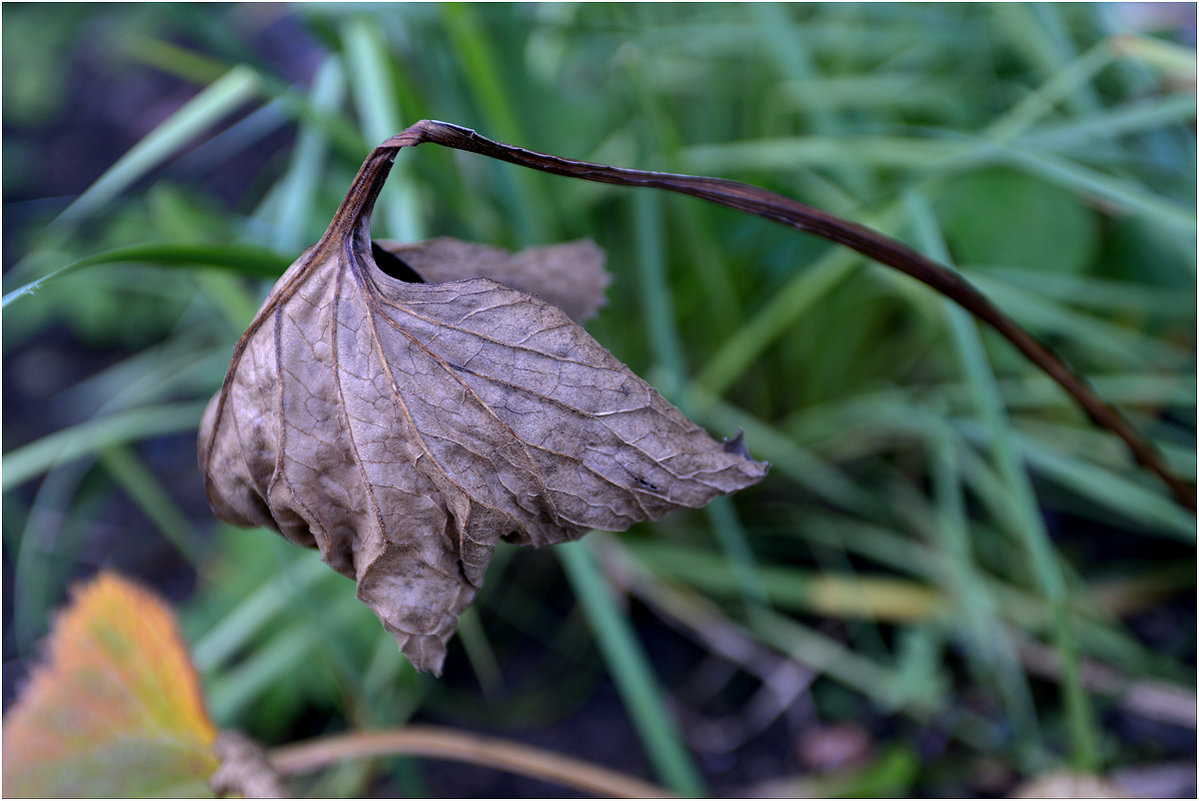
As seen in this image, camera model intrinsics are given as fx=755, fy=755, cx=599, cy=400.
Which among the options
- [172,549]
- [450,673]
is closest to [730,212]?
[450,673]

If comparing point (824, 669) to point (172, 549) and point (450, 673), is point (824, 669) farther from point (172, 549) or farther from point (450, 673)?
point (172, 549)

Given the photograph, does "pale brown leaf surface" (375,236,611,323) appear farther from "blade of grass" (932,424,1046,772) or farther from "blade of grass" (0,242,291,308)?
"blade of grass" (932,424,1046,772)

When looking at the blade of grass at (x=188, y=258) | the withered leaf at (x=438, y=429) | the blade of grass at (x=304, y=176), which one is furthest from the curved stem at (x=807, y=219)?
the blade of grass at (x=304, y=176)

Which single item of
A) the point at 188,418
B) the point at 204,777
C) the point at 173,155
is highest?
the point at 173,155

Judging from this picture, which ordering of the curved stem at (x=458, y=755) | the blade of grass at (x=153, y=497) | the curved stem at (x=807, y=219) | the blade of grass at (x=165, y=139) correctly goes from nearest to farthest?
the curved stem at (x=807, y=219) < the curved stem at (x=458, y=755) < the blade of grass at (x=165, y=139) < the blade of grass at (x=153, y=497)

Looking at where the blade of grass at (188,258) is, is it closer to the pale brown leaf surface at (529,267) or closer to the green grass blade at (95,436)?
the pale brown leaf surface at (529,267)

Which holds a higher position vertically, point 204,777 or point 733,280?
point 733,280

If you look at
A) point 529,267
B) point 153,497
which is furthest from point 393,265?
point 153,497

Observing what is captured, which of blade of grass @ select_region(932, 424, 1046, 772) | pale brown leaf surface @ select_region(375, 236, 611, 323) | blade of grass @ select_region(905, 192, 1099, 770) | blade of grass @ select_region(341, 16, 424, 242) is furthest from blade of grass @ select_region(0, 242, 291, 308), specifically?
blade of grass @ select_region(932, 424, 1046, 772)

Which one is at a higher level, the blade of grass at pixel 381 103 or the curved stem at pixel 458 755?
the blade of grass at pixel 381 103
